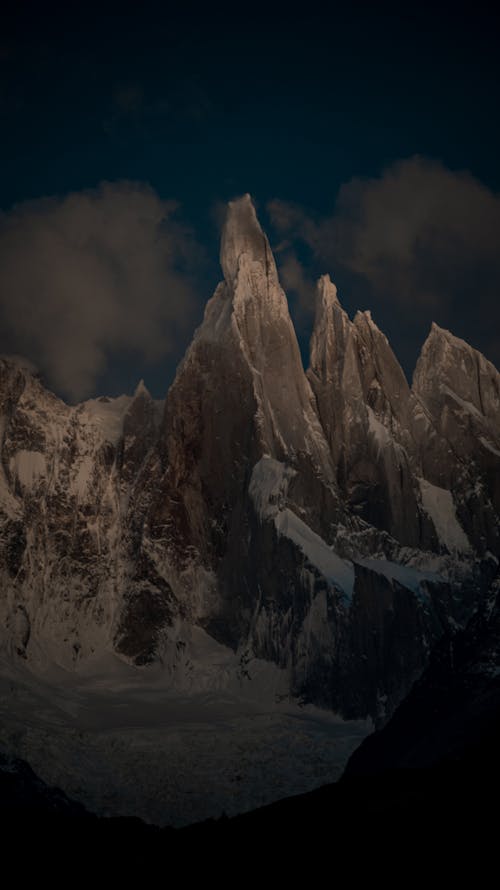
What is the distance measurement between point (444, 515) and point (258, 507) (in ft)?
105

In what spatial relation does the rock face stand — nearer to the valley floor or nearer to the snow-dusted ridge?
the snow-dusted ridge

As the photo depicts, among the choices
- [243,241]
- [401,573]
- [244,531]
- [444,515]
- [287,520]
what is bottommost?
[401,573]

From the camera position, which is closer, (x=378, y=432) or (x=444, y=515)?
(x=444, y=515)

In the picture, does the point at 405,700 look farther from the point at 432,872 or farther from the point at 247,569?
the point at 432,872

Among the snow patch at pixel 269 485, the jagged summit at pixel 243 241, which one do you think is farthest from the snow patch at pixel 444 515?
the jagged summit at pixel 243 241

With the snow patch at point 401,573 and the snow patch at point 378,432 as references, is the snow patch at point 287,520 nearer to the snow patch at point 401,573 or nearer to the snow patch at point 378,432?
the snow patch at point 401,573

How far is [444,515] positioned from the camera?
563 feet

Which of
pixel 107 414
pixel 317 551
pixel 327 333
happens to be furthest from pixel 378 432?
pixel 107 414

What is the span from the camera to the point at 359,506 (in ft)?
545

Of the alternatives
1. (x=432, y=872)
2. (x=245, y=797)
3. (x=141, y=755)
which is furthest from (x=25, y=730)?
(x=432, y=872)

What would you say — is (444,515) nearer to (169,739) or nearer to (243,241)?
(243,241)

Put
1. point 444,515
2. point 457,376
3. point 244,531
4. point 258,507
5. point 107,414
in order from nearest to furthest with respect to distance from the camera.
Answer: point 258,507 < point 244,531 < point 444,515 < point 107,414 < point 457,376

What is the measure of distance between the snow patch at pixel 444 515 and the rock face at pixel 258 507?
31 centimetres

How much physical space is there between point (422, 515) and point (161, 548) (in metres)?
37.5
